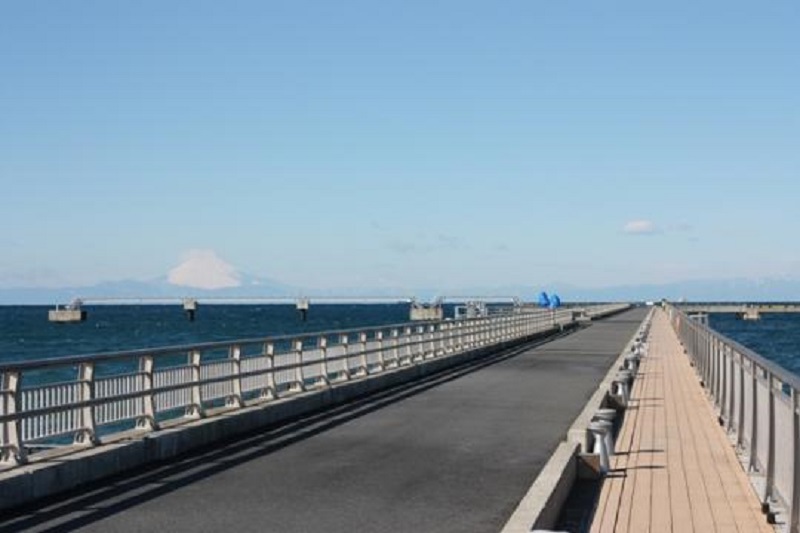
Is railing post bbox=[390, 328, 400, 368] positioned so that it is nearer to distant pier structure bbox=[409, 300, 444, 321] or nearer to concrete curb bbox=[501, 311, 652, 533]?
concrete curb bbox=[501, 311, 652, 533]

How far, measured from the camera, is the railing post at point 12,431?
38.8 feet

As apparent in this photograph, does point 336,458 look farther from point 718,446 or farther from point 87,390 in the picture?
→ point 718,446

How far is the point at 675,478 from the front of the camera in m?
13.0

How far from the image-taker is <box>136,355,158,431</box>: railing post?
15.0 metres

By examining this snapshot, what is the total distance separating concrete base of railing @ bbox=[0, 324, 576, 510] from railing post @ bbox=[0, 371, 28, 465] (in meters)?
0.15

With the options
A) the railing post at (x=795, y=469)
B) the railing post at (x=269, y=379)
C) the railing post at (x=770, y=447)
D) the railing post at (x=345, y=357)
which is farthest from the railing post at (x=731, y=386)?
the railing post at (x=345, y=357)

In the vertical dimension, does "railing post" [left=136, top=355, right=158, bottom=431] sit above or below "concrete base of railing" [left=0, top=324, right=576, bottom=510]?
above

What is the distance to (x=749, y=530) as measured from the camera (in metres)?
10.0

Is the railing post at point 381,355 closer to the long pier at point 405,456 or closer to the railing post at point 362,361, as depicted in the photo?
the railing post at point 362,361

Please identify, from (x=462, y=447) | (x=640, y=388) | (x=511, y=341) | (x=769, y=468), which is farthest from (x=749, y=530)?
(x=511, y=341)

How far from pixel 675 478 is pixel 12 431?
6757mm

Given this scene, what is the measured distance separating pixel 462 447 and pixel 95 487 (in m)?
5.23

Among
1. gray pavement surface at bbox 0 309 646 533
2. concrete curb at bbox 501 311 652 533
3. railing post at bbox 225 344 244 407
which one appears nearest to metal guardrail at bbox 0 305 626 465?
railing post at bbox 225 344 244 407

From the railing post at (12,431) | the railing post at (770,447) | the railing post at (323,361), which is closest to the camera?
the railing post at (770,447)
